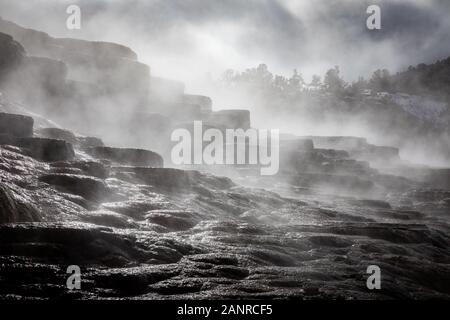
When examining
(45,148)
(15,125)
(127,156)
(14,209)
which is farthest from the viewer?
(127,156)

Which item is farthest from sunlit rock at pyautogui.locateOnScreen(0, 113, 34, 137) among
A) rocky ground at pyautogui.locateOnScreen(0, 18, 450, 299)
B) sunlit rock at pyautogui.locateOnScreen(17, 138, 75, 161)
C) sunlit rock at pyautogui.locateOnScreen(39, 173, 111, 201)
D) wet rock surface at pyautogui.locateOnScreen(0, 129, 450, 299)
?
sunlit rock at pyautogui.locateOnScreen(39, 173, 111, 201)

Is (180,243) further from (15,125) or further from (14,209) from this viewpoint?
(15,125)

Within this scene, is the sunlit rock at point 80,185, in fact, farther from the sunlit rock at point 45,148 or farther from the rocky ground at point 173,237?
the sunlit rock at point 45,148

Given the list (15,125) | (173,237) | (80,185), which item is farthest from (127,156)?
(173,237)

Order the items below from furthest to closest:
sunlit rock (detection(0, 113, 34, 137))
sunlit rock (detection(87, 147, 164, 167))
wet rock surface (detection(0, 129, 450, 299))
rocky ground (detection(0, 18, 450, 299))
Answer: sunlit rock (detection(87, 147, 164, 167)) < sunlit rock (detection(0, 113, 34, 137)) < rocky ground (detection(0, 18, 450, 299)) < wet rock surface (detection(0, 129, 450, 299))

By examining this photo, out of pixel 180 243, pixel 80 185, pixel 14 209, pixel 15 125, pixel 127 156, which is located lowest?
pixel 180 243

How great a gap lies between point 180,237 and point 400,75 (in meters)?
121

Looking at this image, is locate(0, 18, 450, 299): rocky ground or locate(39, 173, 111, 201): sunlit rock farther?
locate(39, 173, 111, 201): sunlit rock

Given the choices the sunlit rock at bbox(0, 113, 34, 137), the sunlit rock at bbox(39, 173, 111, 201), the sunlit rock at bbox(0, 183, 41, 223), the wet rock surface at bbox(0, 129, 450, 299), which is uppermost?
the sunlit rock at bbox(0, 113, 34, 137)

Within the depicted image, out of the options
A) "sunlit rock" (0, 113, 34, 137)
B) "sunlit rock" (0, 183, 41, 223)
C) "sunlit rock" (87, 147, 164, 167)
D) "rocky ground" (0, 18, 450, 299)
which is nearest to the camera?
"rocky ground" (0, 18, 450, 299)

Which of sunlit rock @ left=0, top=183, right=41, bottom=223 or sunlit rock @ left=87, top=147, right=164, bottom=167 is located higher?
sunlit rock @ left=87, top=147, right=164, bottom=167

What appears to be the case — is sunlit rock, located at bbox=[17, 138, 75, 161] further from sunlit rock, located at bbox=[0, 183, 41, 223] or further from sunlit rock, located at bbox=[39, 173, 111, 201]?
sunlit rock, located at bbox=[0, 183, 41, 223]
